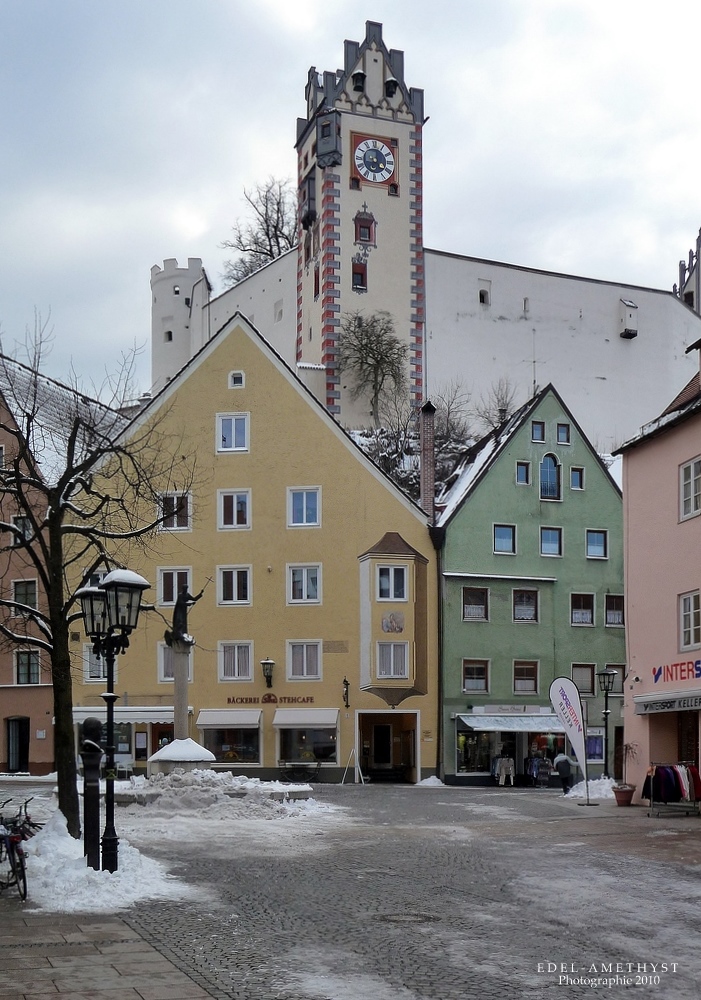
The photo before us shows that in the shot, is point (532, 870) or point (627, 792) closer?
point (532, 870)

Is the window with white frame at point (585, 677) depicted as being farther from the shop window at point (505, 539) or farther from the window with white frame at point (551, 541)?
the shop window at point (505, 539)

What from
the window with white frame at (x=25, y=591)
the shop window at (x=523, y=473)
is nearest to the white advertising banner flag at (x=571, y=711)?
the shop window at (x=523, y=473)

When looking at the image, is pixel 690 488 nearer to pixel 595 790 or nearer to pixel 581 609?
pixel 595 790

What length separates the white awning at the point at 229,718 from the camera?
4872cm

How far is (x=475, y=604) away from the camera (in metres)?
50.9

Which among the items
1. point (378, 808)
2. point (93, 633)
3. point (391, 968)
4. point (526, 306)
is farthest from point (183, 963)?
point (526, 306)

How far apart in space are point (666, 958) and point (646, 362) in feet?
252

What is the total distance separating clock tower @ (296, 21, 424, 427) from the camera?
243 ft

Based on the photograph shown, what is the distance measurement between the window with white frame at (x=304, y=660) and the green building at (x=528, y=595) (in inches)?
180

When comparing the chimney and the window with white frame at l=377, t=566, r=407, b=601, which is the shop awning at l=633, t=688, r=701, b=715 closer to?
the window with white frame at l=377, t=566, r=407, b=601

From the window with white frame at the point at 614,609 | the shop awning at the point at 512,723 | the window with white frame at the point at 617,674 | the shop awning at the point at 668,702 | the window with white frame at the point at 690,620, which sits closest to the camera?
the shop awning at the point at 668,702

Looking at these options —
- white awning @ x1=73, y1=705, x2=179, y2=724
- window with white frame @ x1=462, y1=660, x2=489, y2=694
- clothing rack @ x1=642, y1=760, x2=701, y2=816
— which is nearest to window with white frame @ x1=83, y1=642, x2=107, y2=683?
white awning @ x1=73, y1=705, x2=179, y2=724

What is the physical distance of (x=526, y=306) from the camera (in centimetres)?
8362

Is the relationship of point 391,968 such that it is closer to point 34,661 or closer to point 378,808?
point 378,808
